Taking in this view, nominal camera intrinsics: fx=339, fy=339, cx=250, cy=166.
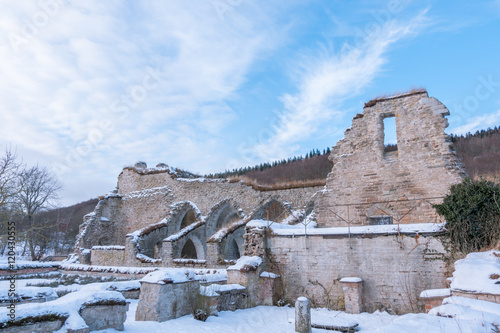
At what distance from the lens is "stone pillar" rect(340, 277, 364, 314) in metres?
7.89

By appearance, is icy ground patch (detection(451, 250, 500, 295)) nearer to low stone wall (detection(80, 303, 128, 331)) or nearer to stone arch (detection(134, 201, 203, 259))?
low stone wall (detection(80, 303, 128, 331))

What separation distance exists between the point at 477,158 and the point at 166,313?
40380mm

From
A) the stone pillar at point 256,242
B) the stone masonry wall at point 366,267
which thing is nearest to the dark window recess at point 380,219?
the stone masonry wall at point 366,267

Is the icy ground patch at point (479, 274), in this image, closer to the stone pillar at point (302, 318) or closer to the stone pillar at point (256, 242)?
the stone pillar at point (302, 318)

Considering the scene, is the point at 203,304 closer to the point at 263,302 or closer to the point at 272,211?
the point at 263,302

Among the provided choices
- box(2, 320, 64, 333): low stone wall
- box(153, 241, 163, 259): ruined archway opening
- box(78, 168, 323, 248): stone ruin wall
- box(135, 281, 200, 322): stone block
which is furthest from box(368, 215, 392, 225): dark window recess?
box(153, 241, 163, 259): ruined archway opening

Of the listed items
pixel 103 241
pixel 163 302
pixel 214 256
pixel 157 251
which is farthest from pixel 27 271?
pixel 163 302

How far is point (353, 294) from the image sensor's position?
7922mm

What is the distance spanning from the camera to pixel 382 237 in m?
8.19

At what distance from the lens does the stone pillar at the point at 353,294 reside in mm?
7895

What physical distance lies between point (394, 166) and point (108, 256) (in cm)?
1484

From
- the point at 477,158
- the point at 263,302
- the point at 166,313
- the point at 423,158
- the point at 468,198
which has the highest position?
the point at 477,158

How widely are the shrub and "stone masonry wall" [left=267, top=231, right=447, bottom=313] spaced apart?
0.46 m

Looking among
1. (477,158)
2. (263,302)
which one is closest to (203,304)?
(263,302)
